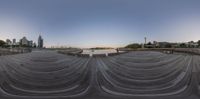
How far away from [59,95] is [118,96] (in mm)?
2384

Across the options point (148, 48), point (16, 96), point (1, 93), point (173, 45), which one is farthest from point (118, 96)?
point (173, 45)

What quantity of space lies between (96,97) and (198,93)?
14.1 feet

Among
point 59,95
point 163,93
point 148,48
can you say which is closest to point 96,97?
point 59,95

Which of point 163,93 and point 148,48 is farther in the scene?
point 148,48

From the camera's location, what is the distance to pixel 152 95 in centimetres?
952

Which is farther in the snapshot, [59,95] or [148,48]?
[148,48]

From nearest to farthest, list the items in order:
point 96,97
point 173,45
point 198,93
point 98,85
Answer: point 96,97 → point 198,93 → point 98,85 → point 173,45

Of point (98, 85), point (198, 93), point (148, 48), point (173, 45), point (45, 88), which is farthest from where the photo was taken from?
point (173, 45)

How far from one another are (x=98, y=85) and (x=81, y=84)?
1023 mm

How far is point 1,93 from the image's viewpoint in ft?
34.1

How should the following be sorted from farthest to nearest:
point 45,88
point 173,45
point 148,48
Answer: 1. point 173,45
2. point 148,48
3. point 45,88

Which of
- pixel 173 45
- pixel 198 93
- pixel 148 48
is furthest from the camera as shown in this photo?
pixel 173 45

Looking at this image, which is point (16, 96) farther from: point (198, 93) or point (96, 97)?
point (198, 93)

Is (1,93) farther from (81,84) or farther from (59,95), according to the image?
(81,84)
